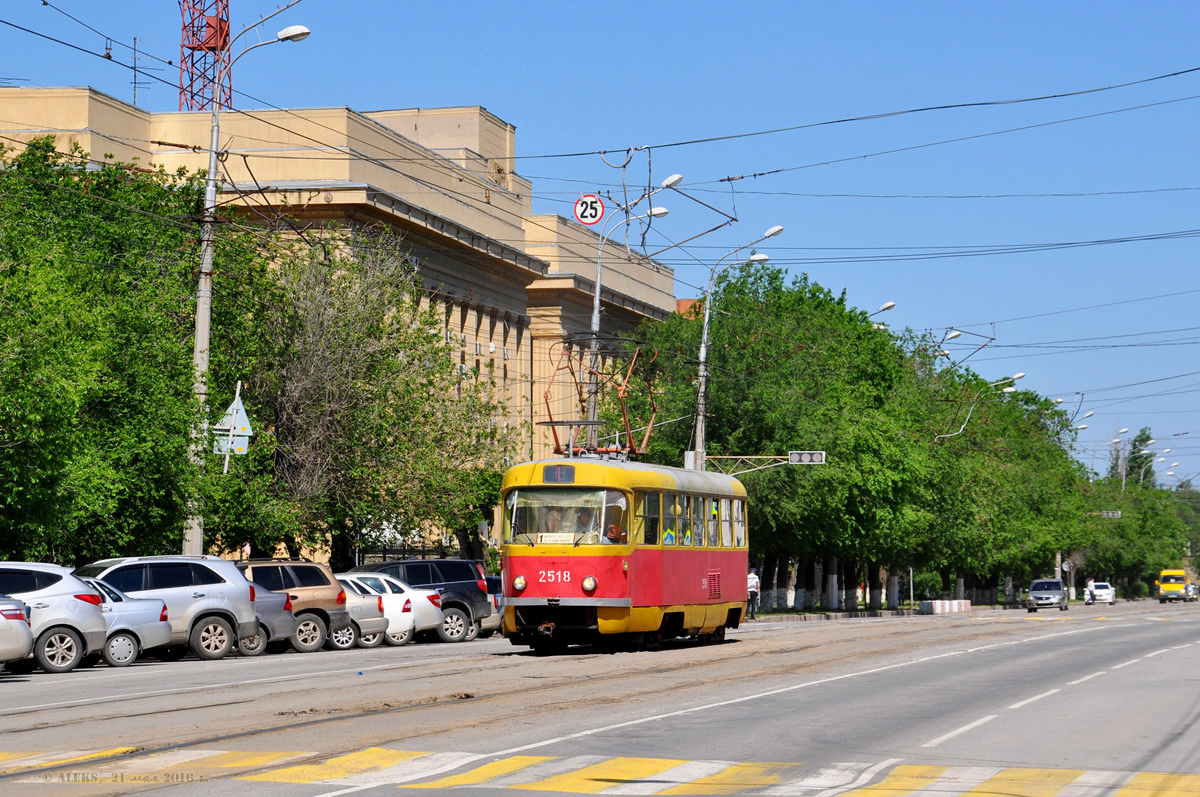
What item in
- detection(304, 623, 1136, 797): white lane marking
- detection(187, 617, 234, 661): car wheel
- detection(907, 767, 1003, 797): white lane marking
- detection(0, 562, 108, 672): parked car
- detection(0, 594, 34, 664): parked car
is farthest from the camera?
detection(187, 617, 234, 661): car wheel

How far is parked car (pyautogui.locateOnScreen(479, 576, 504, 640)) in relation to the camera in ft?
111

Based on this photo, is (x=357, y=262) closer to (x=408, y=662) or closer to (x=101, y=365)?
(x=101, y=365)

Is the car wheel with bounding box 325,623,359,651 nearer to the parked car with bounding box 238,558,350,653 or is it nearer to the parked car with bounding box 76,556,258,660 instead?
the parked car with bounding box 238,558,350,653

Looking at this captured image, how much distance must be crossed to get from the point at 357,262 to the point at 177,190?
897 cm

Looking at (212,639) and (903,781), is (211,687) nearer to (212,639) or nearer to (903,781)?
(212,639)

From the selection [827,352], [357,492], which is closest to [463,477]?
[357,492]

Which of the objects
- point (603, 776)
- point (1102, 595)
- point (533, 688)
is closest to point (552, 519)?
point (533, 688)

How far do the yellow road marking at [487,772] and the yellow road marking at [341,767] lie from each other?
0.68 metres

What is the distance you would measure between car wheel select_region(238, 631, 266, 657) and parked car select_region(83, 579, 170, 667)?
2.37m

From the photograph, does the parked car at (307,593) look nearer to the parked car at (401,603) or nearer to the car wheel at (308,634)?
the car wheel at (308,634)

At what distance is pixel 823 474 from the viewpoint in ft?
180

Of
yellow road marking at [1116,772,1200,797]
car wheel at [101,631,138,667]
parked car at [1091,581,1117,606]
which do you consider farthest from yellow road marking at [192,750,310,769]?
parked car at [1091,581,1117,606]

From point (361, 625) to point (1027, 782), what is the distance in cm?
2066

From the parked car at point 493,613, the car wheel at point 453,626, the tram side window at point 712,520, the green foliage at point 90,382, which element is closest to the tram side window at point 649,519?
the tram side window at point 712,520
